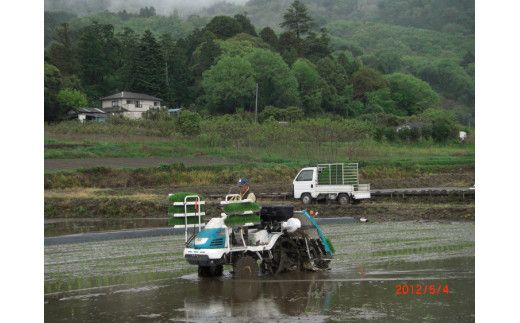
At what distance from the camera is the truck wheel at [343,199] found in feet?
95.8

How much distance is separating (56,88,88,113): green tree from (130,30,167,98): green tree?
382 inches

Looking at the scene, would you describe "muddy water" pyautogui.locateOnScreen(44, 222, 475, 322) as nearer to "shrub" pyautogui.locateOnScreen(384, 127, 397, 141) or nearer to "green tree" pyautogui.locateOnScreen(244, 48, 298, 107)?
"shrub" pyautogui.locateOnScreen(384, 127, 397, 141)

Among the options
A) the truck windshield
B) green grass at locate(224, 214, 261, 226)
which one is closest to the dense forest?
the truck windshield

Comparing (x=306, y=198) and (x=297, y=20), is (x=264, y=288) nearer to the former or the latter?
(x=306, y=198)

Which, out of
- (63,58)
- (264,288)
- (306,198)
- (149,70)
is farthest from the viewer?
(63,58)

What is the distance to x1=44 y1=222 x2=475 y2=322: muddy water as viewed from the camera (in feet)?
32.9

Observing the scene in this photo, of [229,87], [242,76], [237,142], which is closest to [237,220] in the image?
[237,142]

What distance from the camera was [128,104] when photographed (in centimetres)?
7419

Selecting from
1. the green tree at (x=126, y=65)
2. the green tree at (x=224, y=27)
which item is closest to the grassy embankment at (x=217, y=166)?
the green tree at (x=126, y=65)

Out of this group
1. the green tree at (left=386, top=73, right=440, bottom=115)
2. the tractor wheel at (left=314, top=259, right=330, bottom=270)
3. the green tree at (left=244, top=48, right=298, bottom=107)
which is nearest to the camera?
the tractor wheel at (left=314, top=259, right=330, bottom=270)

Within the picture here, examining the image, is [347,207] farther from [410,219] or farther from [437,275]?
[437,275]

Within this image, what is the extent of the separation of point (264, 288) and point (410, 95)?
94161 mm

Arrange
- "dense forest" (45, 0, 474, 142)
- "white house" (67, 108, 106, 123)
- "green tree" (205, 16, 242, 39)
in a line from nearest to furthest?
"white house" (67, 108, 106, 123), "dense forest" (45, 0, 474, 142), "green tree" (205, 16, 242, 39)
